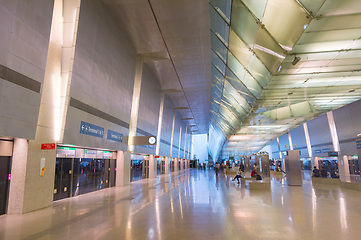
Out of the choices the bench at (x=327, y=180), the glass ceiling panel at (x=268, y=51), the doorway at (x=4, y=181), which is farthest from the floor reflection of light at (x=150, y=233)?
the bench at (x=327, y=180)

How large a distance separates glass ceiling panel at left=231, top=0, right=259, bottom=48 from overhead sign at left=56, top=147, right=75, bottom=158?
434 inches

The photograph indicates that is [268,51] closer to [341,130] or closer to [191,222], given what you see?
[191,222]

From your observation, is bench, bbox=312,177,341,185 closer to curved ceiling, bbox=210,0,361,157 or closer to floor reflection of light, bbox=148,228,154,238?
curved ceiling, bbox=210,0,361,157

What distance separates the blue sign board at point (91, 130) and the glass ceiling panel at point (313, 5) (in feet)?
36.5

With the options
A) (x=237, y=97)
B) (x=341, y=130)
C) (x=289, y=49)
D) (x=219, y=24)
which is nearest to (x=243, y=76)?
(x=219, y=24)

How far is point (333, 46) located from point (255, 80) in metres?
5.15

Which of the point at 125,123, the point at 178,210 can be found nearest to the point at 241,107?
the point at 125,123

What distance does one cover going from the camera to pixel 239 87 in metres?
16.2

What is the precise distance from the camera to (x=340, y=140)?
28.7 metres

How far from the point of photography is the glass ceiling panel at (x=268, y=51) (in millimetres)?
9148

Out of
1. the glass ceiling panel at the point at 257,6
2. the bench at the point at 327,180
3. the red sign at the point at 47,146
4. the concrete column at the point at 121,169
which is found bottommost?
the bench at the point at 327,180

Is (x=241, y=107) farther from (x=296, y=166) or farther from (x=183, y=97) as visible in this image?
(x=183, y=97)

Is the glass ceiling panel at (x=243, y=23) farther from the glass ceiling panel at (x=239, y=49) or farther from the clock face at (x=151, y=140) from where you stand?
the clock face at (x=151, y=140)

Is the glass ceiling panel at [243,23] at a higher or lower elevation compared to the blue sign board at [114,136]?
higher
